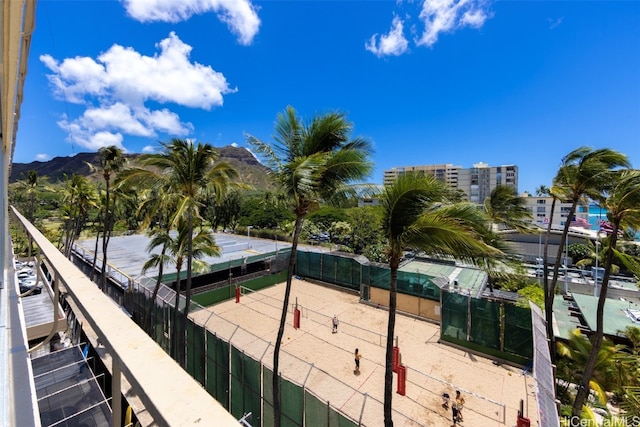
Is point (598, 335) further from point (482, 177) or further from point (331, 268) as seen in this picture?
point (482, 177)

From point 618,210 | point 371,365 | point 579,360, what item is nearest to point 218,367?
point 371,365

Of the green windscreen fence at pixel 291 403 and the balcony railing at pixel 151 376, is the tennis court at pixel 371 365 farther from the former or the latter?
the balcony railing at pixel 151 376

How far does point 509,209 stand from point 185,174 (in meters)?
12.0

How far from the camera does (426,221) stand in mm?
4559

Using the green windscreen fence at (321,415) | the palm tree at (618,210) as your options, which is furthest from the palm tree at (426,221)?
the palm tree at (618,210)

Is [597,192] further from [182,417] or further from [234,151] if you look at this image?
[234,151]

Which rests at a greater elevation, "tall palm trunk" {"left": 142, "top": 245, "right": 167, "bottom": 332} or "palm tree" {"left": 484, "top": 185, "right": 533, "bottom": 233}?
"palm tree" {"left": 484, "top": 185, "right": 533, "bottom": 233}

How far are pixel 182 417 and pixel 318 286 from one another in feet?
60.2

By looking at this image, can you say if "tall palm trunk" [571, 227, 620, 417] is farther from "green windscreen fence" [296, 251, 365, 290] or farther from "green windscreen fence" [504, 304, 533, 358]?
"green windscreen fence" [296, 251, 365, 290]

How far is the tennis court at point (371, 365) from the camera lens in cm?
754

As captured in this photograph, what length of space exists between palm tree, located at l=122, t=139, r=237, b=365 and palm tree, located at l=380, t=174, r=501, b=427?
5.66 m

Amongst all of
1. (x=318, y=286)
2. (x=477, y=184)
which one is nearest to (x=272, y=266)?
(x=318, y=286)

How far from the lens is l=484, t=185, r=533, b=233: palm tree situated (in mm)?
11203

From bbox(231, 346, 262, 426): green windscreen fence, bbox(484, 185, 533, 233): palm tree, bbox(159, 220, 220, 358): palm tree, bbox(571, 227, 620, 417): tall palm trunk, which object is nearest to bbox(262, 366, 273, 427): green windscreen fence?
bbox(231, 346, 262, 426): green windscreen fence
